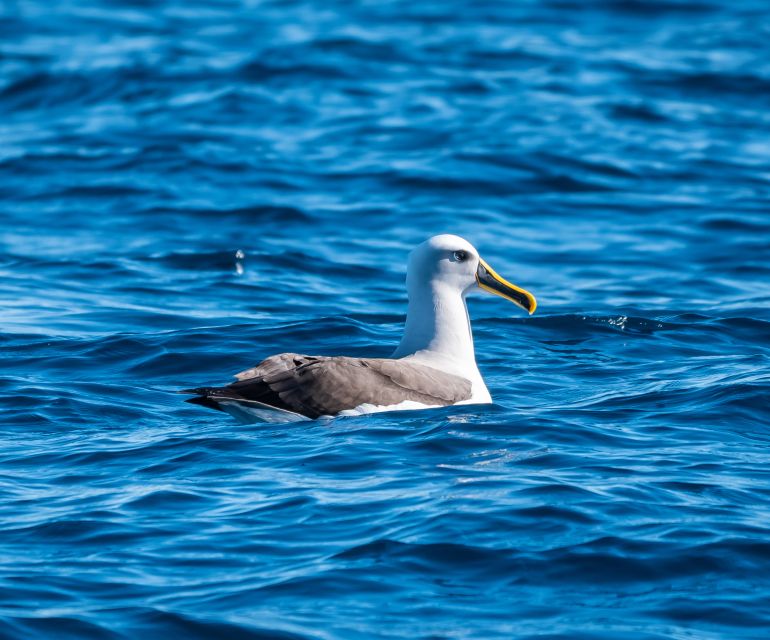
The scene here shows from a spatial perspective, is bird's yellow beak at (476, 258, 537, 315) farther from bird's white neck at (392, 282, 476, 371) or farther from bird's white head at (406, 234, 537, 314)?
bird's white neck at (392, 282, 476, 371)

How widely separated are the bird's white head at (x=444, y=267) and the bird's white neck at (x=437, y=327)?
11 mm

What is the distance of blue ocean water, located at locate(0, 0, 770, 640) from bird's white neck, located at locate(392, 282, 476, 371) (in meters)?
0.70

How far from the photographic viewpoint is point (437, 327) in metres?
11.5

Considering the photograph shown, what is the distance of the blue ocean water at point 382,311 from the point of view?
25.1 ft

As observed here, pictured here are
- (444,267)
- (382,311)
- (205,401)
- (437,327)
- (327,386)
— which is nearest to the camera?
(205,401)

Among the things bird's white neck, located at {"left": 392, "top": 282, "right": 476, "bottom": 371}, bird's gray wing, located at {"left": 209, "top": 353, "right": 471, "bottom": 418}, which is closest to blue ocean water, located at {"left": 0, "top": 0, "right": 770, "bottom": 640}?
bird's gray wing, located at {"left": 209, "top": 353, "right": 471, "bottom": 418}

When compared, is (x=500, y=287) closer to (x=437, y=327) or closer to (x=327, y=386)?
(x=437, y=327)

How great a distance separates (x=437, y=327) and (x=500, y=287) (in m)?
0.73

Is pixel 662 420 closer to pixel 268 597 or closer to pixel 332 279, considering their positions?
pixel 268 597

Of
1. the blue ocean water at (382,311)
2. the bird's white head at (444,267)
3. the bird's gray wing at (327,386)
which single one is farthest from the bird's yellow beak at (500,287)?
the bird's gray wing at (327,386)

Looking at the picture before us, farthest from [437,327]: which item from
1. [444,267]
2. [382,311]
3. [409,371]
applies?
[382,311]

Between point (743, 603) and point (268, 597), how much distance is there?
7.89 feet

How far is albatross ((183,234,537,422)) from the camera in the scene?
10312 mm

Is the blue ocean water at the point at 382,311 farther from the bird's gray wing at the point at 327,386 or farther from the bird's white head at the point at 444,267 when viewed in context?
the bird's white head at the point at 444,267
